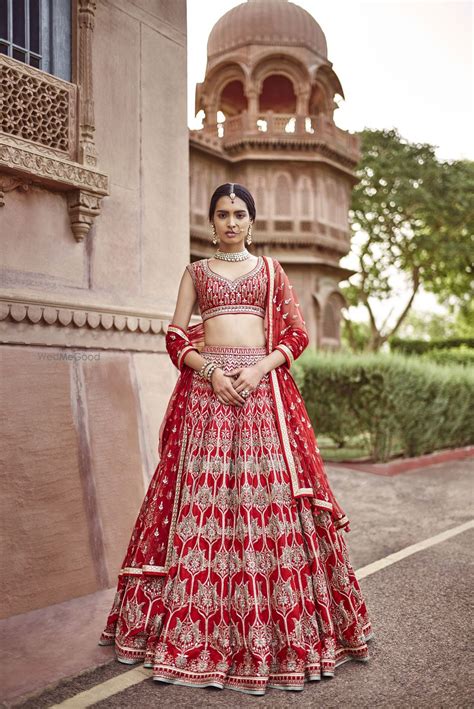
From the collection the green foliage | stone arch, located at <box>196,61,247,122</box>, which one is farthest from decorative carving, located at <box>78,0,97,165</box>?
the green foliage

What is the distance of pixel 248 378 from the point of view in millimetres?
3400

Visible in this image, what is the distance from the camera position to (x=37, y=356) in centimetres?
425

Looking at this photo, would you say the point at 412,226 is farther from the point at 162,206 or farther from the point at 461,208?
the point at 162,206

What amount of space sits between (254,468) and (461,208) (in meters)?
25.3

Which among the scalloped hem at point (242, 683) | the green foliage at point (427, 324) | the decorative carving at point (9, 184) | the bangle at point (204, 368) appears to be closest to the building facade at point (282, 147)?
the decorative carving at point (9, 184)

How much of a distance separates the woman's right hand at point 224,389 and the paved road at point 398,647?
1.35m

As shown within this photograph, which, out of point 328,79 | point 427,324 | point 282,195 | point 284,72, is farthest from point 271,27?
point 427,324

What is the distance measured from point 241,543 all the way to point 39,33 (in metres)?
3.56

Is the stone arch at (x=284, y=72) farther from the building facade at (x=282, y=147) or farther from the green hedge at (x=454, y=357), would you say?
the green hedge at (x=454, y=357)

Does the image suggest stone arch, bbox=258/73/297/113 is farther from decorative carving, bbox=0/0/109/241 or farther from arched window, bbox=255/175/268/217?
decorative carving, bbox=0/0/109/241

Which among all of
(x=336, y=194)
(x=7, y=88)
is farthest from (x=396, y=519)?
(x=336, y=194)

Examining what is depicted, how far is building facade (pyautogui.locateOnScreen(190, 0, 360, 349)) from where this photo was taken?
2027 centimetres

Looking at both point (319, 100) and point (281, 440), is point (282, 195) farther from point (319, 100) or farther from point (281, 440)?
point (281, 440)

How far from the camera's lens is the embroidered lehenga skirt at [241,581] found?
10.2 ft
